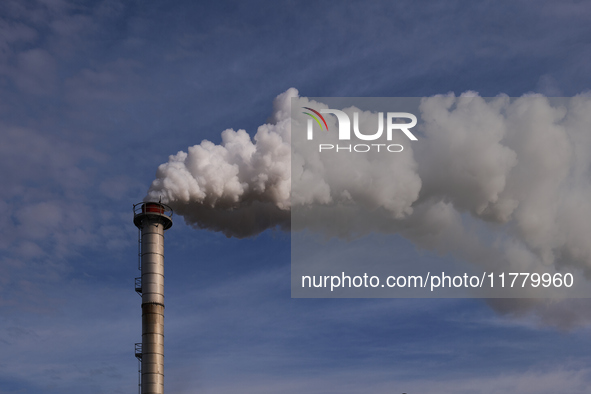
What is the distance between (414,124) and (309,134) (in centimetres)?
899

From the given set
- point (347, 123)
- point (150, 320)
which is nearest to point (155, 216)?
point (150, 320)

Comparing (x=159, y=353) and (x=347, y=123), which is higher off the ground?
(x=347, y=123)

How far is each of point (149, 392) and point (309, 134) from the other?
81.7 ft

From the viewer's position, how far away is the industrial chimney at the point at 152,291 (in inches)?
2210

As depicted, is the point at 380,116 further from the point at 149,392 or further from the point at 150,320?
the point at 149,392

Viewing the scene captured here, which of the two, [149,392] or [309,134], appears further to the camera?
[309,134]

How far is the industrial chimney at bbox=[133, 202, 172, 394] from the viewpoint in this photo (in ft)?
184

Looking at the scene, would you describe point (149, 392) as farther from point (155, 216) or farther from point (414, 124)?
point (414, 124)

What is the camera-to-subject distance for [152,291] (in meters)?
57.8

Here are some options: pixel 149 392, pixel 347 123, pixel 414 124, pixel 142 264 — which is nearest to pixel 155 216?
pixel 142 264

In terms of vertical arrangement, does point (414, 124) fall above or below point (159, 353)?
A: above

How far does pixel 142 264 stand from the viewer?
193ft

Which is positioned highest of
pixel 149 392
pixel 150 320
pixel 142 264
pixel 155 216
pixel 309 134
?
pixel 309 134

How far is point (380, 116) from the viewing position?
58.9m
